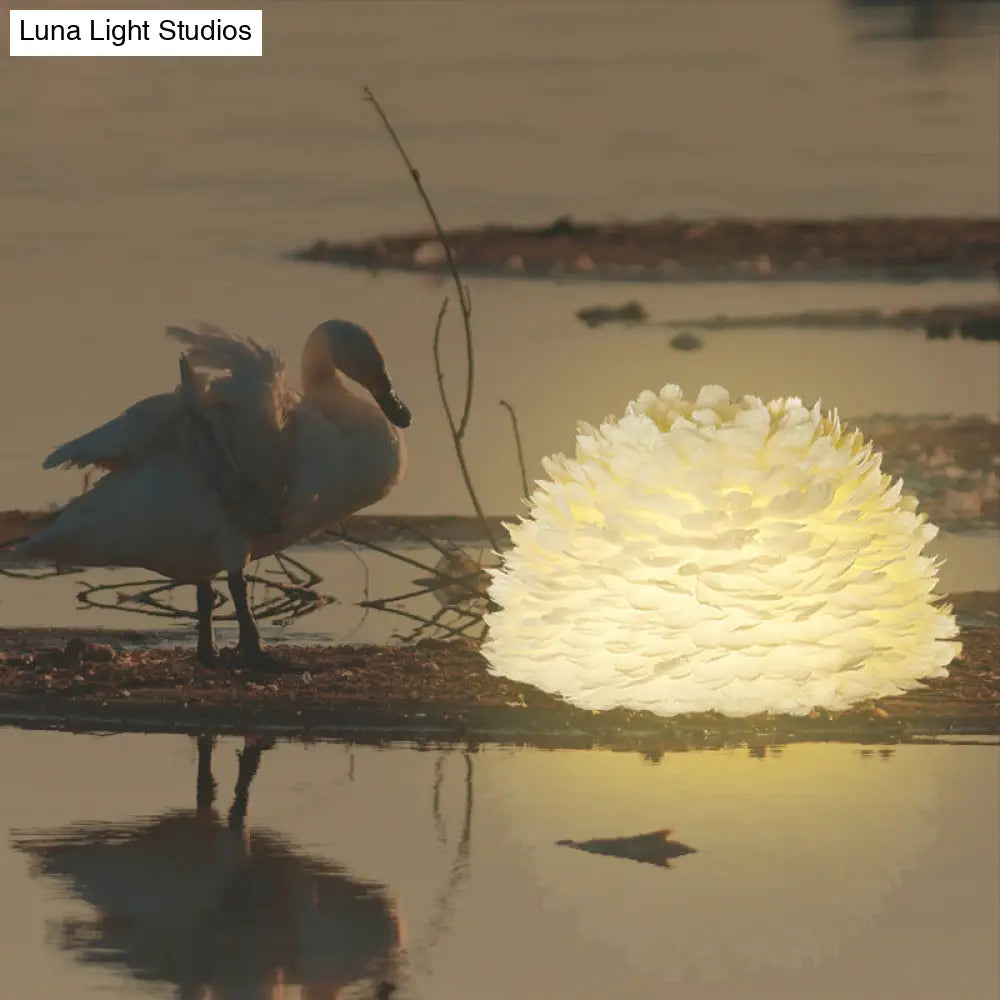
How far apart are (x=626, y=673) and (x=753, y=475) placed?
2.71 feet

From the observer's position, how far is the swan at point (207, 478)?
12.2 meters

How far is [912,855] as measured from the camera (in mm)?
9312

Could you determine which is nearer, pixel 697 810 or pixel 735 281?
pixel 697 810

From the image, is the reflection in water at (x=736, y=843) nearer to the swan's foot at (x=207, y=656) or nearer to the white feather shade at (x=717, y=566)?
the white feather shade at (x=717, y=566)

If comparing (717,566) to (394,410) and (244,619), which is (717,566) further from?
(394,410)

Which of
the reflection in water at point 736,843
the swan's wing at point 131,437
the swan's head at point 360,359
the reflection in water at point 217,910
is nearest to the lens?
the reflection in water at point 217,910

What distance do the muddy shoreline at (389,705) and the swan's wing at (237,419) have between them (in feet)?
2.17

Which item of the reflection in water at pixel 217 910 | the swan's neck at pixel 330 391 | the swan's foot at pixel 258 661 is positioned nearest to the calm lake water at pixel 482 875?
the reflection in water at pixel 217 910

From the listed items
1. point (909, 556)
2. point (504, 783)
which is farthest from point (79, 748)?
point (909, 556)

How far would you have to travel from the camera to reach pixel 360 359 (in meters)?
13.5

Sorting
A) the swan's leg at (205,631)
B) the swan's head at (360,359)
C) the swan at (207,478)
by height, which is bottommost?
the swan's leg at (205,631)

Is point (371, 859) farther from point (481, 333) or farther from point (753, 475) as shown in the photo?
point (481, 333)

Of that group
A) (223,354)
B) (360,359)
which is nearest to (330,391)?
(360,359)

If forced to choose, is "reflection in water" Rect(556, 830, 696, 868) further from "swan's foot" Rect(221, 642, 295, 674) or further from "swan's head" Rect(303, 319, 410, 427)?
"swan's head" Rect(303, 319, 410, 427)
